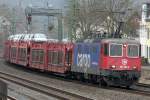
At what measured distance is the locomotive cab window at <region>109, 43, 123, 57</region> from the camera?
2886cm

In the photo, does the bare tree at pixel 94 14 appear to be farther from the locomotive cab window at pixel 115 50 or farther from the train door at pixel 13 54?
the locomotive cab window at pixel 115 50

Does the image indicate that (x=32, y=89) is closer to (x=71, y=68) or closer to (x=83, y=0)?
(x=71, y=68)

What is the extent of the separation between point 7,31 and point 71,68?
82.3 meters

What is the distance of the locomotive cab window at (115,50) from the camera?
28.9 meters

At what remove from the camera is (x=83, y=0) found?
70.9m

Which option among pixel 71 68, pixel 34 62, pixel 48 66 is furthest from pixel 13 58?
pixel 71 68

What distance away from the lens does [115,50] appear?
2903cm

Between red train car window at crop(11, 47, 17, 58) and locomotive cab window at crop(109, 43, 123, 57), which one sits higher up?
locomotive cab window at crop(109, 43, 123, 57)

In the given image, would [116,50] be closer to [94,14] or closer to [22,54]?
[22,54]

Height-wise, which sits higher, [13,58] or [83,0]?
[83,0]

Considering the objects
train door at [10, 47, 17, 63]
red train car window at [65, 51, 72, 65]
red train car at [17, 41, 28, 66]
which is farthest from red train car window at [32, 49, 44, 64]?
train door at [10, 47, 17, 63]

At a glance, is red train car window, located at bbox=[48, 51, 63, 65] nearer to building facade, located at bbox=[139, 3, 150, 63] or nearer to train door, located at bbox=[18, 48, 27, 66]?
train door, located at bbox=[18, 48, 27, 66]

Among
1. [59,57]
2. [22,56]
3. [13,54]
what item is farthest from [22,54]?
[59,57]

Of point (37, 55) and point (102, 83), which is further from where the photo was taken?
point (37, 55)
